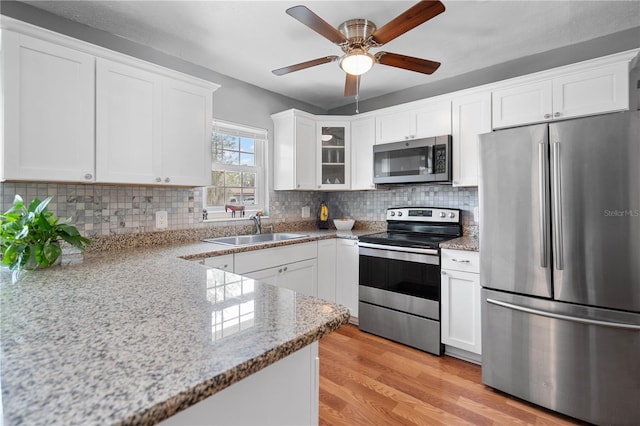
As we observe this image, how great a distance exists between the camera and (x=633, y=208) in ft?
5.24

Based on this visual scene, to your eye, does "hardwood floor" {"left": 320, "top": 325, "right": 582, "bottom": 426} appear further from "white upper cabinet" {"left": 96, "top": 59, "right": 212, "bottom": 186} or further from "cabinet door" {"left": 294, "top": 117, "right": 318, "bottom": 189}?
"white upper cabinet" {"left": 96, "top": 59, "right": 212, "bottom": 186}

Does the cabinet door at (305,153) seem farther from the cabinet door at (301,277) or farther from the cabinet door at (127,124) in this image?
the cabinet door at (127,124)

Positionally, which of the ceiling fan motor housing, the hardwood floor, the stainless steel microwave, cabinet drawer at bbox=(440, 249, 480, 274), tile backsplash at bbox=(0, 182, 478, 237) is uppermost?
the ceiling fan motor housing

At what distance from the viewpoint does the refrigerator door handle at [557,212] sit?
5.82 feet

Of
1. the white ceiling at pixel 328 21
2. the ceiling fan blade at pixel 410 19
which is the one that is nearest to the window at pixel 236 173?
the white ceiling at pixel 328 21

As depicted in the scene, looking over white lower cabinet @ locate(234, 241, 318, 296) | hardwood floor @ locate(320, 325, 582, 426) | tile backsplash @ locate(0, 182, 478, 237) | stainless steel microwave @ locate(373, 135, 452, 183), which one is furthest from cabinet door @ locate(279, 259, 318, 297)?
stainless steel microwave @ locate(373, 135, 452, 183)

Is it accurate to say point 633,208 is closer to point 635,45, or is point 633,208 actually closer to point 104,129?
point 635,45

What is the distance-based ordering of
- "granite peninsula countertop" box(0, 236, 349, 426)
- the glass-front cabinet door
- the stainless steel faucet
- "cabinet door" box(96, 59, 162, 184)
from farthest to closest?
the glass-front cabinet door → the stainless steel faucet → "cabinet door" box(96, 59, 162, 184) → "granite peninsula countertop" box(0, 236, 349, 426)

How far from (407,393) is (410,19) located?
2.14 meters

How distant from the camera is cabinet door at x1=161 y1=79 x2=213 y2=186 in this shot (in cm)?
226

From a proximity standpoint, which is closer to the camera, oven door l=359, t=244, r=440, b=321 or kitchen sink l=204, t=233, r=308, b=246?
oven door l=359, t=244, r=440, b=321

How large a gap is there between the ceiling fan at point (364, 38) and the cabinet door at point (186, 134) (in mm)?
723

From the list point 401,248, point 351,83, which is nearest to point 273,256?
point 401,248

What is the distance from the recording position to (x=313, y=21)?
1.60 metres
